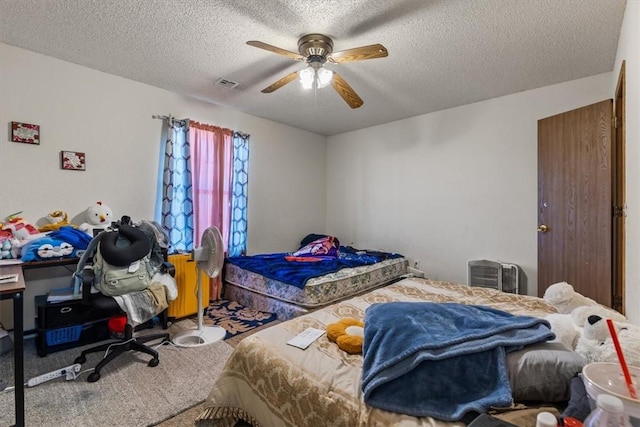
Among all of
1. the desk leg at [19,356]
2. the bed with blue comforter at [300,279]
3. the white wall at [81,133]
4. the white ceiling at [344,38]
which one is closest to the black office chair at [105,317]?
the desk leg at [19,356]

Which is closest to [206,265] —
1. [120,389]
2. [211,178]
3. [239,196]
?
[120,389]

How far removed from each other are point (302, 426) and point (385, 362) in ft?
1.35

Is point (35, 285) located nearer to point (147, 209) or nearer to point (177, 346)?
point (147, 209)

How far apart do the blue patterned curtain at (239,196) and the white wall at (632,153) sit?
375 centimetres

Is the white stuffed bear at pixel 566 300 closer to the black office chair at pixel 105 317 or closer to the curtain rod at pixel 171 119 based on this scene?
the black office chair at pixel 105 317

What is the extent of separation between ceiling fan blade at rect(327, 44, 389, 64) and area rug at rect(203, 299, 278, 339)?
2489 mm

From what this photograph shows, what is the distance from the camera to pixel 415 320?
1.36 meters

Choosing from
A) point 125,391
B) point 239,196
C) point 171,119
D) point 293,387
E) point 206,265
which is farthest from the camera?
point 239,196

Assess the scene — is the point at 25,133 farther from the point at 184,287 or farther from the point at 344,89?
the point at 344,89

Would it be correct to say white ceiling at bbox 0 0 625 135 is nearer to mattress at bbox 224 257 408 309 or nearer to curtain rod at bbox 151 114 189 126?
curtain rod at bbox 151 114 189 126

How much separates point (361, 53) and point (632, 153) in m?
1.77

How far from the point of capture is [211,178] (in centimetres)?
386

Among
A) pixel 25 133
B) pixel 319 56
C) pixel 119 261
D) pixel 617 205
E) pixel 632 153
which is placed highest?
pixel 319 56

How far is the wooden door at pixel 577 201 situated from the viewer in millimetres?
2465
